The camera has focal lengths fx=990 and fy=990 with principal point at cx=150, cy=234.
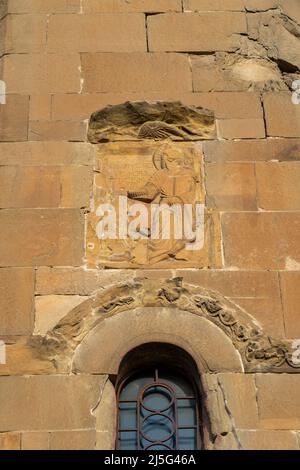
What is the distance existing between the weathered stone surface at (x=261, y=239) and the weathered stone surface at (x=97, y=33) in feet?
7.65

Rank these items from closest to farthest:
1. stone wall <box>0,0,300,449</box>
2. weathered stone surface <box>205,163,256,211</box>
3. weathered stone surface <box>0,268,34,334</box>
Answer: stone wall <box>0,0,300,449</box> < weathered stone surface <box>0,268,34,334</box> < weathered stone surface <box>205,163,256,211</box>

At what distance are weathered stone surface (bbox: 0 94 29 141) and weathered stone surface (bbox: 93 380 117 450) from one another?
279 centimetres

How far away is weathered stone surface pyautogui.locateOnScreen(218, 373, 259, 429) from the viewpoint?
7.79 m

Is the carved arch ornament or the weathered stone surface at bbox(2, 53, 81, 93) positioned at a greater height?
the weathered stone surface at bbox(2, 53, 81, 93)

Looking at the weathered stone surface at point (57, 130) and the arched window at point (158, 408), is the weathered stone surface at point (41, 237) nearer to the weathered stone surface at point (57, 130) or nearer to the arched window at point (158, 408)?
the weathered stone surface at point (57, 130)

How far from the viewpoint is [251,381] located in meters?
8.00

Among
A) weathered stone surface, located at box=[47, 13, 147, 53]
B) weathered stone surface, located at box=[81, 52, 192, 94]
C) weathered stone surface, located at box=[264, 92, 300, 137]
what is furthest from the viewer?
weathered stone surface, located at box=[47, 13, 147, 53]

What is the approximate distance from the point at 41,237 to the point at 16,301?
674 mm

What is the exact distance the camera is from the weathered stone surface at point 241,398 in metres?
7.79

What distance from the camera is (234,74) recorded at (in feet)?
32.8

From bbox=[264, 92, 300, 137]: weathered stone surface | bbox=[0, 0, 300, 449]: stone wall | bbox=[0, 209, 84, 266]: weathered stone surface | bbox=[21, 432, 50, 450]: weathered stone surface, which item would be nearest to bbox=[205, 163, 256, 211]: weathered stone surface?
bbox=[0, 0, 300, 449]: stone wall

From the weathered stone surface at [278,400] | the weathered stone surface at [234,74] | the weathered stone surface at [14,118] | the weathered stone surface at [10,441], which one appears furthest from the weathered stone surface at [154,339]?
the weathered stone surface at [234,74]

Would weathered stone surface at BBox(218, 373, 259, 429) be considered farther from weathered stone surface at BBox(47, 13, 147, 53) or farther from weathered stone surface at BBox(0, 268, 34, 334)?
weathered stone surface at BBox(47, 13, 147, 53)

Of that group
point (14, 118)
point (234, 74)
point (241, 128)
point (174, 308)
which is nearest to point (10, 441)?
point (174, 308)
